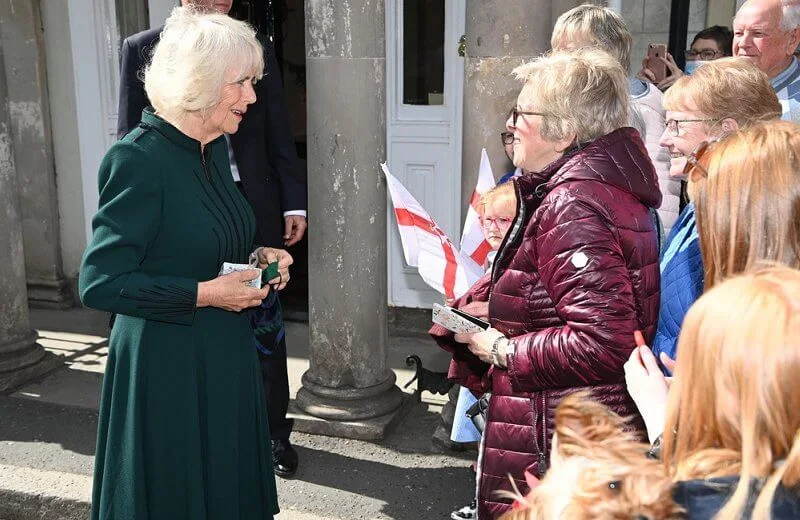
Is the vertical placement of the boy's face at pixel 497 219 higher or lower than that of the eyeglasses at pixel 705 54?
lower

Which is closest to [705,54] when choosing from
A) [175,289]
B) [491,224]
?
[491,224]

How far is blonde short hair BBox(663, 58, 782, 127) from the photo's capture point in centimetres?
258

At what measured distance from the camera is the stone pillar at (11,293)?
17.3 feet

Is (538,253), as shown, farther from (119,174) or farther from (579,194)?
(119,174)

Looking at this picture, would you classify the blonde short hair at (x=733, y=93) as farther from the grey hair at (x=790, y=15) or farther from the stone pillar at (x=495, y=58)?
the stone pillar at (x=495, y=58)

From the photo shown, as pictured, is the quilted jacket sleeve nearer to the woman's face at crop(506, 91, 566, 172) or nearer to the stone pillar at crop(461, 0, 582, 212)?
the woman's face at crop(506, 91, 566, 172)

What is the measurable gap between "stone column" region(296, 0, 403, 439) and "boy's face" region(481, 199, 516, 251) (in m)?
1.23

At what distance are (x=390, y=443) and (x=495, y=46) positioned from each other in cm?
217

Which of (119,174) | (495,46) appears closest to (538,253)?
(119,174)

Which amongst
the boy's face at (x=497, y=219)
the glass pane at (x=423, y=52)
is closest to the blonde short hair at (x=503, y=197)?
the boy's face at (x=497, y=219)

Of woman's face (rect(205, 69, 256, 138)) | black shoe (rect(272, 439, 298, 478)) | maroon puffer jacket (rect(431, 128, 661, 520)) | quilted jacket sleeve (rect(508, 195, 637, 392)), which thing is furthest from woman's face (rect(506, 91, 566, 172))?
black shoe (rect(272, 439, 298, 478))

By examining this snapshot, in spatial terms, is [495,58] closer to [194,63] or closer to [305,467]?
[194,63]

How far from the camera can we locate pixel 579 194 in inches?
90.0

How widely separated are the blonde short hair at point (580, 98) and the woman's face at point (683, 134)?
0.29 m
